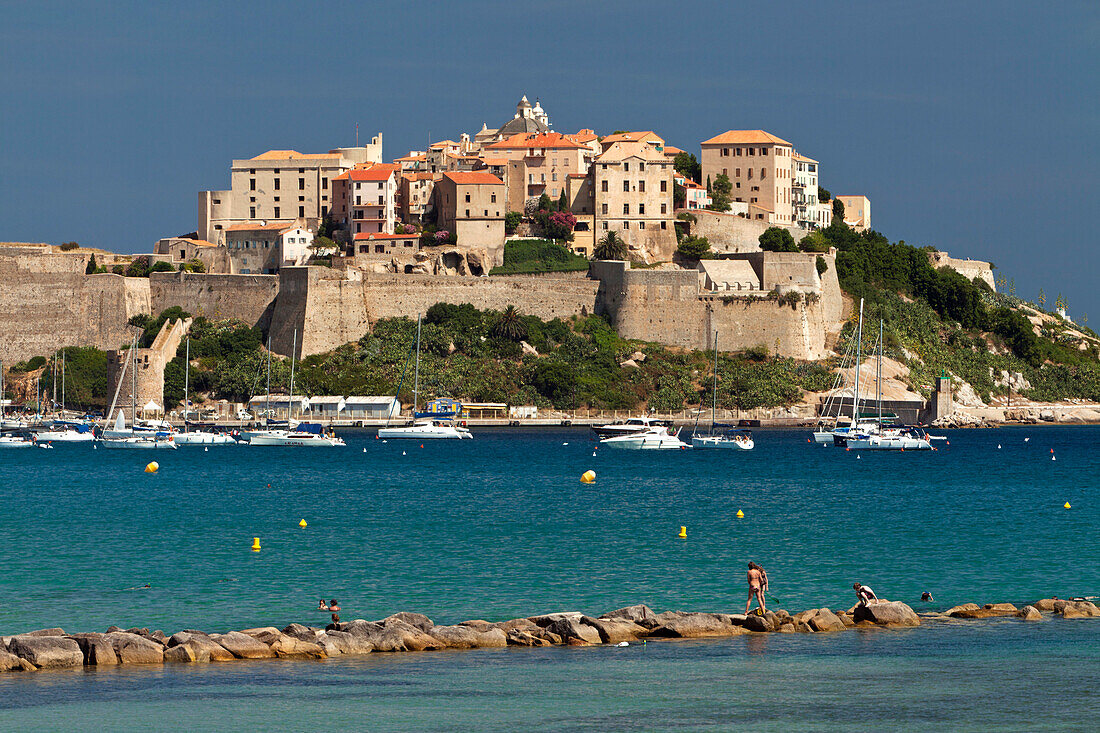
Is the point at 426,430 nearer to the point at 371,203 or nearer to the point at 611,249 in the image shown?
the point at 611,249

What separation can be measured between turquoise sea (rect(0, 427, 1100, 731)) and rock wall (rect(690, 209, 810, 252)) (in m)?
19.6

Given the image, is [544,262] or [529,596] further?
→ [544,262]

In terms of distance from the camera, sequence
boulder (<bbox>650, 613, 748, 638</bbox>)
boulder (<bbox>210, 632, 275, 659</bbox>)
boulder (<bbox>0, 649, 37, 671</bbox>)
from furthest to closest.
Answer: boulder (<bbox>650, 613, 748, 638</bbox>)
boulder (<bbox>210, 632, 275, 659</bbox>)
boulder (<bbox>0, 649, 37, 671</bbox>)

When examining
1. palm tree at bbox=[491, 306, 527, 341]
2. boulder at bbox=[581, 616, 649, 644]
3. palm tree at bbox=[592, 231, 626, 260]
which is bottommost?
boulder at bbox=[581, 616, 649, 644]

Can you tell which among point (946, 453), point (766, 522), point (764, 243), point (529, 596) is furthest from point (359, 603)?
point (764, 243)

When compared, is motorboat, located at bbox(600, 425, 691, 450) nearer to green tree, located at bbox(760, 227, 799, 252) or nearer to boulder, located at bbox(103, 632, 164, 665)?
green tree, located at bbox(760, 227, 799, 252)

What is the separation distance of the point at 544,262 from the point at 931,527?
111 ft

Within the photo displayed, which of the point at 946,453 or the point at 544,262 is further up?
the point at 544,262

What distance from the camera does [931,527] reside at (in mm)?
28984

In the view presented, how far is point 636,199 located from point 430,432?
14.3 meters

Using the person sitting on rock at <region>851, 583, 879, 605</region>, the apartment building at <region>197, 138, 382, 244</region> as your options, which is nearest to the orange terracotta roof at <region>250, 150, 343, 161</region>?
the apartment building at <region>197, 138, 382, 244</region>

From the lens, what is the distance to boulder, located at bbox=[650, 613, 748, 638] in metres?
16.8

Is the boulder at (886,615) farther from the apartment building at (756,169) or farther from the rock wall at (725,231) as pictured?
the apartment building at (756,169)

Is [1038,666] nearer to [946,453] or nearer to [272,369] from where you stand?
[946,453]
